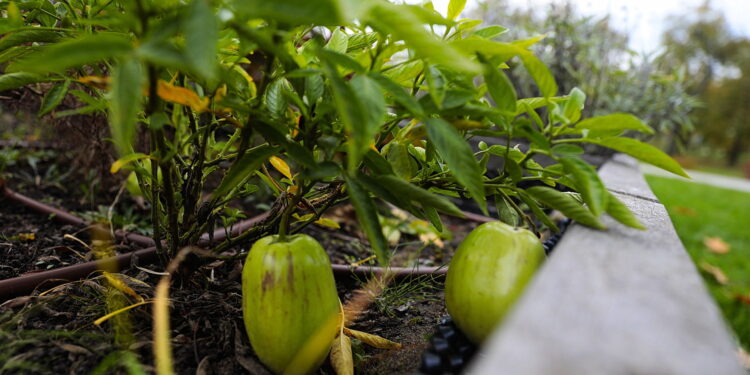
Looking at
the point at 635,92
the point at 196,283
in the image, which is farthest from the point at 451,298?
the point at 635,92

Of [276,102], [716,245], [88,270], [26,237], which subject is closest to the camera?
[276,102]

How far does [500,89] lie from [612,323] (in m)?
0.39

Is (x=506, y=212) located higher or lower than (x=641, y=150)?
lower

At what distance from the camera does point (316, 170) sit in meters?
0.68

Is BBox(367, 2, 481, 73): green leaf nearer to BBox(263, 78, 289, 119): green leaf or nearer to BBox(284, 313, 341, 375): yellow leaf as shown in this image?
BBox(263, 78, 289, 119): green leaf

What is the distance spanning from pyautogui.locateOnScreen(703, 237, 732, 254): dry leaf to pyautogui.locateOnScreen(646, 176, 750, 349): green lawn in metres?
0.03

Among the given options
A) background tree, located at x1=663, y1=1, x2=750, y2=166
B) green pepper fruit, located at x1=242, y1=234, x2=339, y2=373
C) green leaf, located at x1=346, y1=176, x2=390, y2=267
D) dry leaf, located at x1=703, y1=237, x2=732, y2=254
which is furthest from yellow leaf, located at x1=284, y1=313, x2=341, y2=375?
background tree, located at x1=663, y1=1, x2=750, y2=166

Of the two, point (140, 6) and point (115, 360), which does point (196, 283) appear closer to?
point (115, 360)

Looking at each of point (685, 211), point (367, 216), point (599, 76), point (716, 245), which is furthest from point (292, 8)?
point (685, 211)

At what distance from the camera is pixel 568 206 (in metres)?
0.76

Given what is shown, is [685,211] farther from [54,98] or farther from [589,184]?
[54,98]

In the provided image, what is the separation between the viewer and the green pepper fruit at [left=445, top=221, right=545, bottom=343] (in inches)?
27.6

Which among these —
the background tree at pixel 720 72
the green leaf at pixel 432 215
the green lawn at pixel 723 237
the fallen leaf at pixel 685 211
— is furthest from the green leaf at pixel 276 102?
the background tree at pixel 720 72

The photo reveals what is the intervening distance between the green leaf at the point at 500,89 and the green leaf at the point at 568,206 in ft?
0.55
